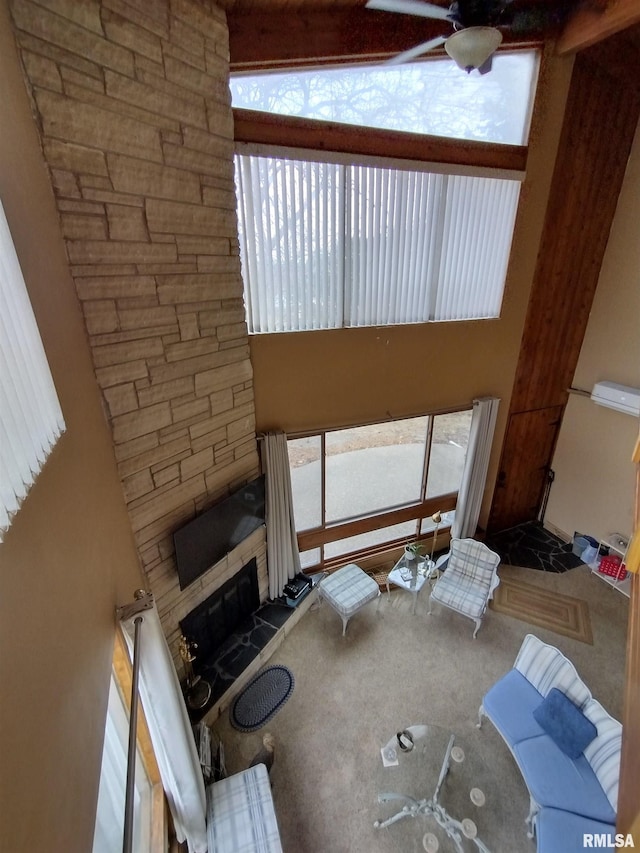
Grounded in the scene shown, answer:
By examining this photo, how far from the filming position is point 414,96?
11.5ft

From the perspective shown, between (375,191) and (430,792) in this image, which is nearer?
(430,792)

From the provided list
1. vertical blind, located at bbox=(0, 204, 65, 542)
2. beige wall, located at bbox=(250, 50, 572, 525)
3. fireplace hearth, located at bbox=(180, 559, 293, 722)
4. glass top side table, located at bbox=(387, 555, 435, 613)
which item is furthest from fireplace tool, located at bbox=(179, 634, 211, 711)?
vertical blind, located at bbox=(0, 204, 65, 542)

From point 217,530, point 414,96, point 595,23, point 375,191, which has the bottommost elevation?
point 217,530

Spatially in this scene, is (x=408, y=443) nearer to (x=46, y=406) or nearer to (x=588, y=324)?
(x=588, y=324)

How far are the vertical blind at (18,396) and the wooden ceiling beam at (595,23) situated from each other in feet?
15.5

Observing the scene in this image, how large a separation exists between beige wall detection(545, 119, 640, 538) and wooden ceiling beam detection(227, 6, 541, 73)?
3093 millimetres

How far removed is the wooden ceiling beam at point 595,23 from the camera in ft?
10.3

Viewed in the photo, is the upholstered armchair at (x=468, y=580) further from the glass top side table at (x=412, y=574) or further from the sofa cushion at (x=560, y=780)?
the sofa cushion at (x=560, y=780)

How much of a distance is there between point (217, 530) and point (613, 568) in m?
5.13

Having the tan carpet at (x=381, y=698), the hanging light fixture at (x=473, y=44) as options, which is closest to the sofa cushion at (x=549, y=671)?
the tan carpet at (x=381, y=698)

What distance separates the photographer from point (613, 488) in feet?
17.0

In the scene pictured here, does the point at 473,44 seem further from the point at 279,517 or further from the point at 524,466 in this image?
the point at 524,466

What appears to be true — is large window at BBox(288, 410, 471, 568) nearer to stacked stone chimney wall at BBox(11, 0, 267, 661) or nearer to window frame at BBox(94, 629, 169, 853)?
stacked stone chimney wall at BBox(11, 0, 267, 661)

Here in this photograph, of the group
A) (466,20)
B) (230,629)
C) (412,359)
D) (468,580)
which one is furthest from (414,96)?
(230,629)
